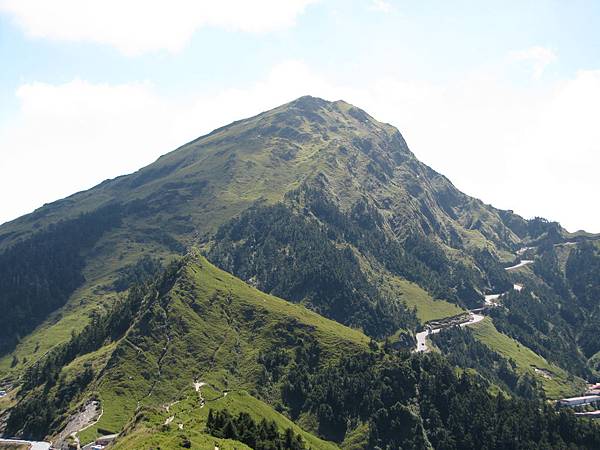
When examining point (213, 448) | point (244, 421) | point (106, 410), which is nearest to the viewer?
point (213, 448)

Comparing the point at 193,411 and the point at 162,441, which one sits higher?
the point at 162,441

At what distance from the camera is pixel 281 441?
463ft

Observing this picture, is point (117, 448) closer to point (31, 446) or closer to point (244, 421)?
point (244, 421)

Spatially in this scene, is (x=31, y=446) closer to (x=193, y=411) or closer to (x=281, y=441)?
(x=193, y=411)

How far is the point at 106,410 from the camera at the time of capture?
656ft

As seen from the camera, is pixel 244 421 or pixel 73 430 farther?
pixel 73 430

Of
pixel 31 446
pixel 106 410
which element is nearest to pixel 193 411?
pixel 106 410

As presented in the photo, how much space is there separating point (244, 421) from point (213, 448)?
2863cm

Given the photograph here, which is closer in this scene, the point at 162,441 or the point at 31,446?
the point at 162,441

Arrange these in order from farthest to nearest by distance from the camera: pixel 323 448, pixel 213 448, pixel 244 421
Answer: pixel 323 448 → pixel 244 421 → pixel 213 448

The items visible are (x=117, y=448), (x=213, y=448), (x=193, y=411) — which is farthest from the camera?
(x=193, y=411)

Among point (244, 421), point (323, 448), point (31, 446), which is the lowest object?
point (323, 448)

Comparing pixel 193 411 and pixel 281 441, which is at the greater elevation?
pixel 193 411

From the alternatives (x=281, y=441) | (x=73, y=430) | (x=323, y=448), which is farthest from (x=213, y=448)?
(x=73, y=430)
